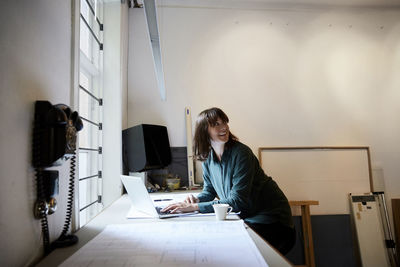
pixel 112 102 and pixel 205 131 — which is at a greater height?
pixel 112 102

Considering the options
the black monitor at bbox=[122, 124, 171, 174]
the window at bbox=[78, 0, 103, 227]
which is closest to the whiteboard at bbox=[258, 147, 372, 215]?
the black monitor at bbox=[122, 124, 171, 174]

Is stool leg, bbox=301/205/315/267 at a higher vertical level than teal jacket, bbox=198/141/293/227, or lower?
lower

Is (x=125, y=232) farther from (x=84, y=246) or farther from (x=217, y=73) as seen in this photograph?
(x=217, y=73)

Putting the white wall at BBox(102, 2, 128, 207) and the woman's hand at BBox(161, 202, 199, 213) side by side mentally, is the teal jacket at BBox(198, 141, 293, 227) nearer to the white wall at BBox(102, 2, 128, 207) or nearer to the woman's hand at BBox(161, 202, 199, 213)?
the woman's hand at BBox(161, 202, 199, 213)

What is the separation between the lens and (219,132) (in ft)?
5.40

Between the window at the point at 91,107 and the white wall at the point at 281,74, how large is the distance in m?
0.69

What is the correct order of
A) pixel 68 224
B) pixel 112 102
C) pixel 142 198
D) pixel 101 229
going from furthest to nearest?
1. pixel 112 102
2. pixel 142 198
3. pixel 101 229
4. pixel 68 224

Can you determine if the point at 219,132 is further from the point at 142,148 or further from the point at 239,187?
the point at 142,148

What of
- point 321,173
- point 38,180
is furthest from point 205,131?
point 321,173

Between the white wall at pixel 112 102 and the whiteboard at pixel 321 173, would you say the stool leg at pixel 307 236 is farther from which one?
the white wall at pixel 112 102

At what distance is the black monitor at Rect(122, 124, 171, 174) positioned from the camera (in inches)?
89.8

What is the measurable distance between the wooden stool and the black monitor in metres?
1.62

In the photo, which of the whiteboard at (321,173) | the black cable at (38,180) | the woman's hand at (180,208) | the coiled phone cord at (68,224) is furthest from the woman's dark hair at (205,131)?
the whiteboard at (321,173)

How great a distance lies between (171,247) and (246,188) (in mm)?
677
